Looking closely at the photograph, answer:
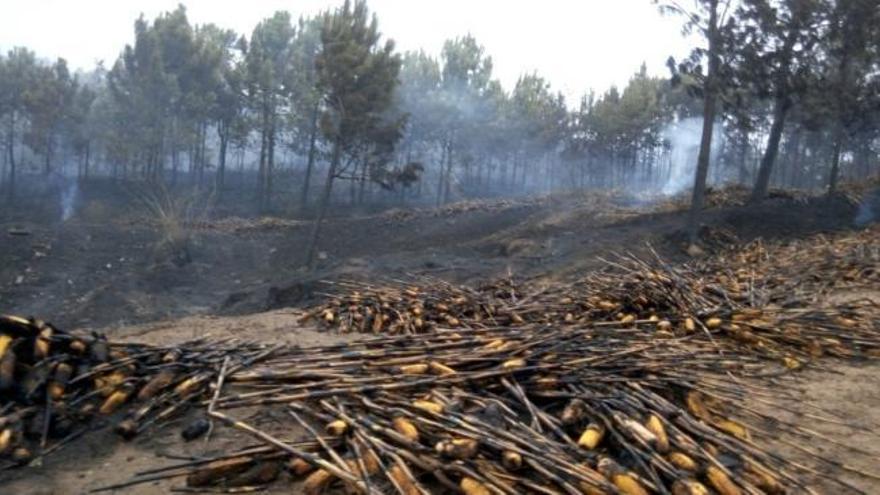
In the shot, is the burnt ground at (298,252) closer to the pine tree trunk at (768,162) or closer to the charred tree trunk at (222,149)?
the pine tree trunk at (768,162)

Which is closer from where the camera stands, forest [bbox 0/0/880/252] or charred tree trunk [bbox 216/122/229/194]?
forest [bbox 0/0/880/252]

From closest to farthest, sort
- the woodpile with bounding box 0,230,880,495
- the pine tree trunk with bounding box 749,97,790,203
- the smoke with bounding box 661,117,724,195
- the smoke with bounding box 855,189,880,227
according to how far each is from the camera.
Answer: the woodpile with bounding box 0,230,880,495 → the smoke with bounding box 855,189,880,227 → the pine tree trunk with bounding box 749,97,790,203 → the smoke with bounding box 661,117,724,195

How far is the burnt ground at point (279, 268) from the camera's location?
322cm

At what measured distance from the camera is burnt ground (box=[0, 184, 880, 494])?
3.22 metres

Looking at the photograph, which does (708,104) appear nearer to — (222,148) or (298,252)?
(298,252)

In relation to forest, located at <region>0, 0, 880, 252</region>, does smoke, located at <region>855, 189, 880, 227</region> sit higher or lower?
lower

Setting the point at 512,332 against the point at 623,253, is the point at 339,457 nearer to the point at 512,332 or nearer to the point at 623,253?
the point at 512,332

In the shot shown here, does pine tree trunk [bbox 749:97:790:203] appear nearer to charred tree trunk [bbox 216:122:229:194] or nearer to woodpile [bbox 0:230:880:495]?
woodpile [bbox 0:230:880:495]

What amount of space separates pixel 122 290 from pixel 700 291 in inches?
548

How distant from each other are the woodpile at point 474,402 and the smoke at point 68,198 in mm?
31433

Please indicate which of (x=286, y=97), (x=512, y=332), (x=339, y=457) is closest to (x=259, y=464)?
(x=339, y=457)

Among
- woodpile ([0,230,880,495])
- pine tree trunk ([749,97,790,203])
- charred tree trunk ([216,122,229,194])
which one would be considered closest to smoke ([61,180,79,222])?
charred tree trunk ([216,122,229,194])

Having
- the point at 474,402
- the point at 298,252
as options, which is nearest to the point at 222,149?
the point at 298,252

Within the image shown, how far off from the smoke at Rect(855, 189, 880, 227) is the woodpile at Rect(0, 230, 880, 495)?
13652 mm
